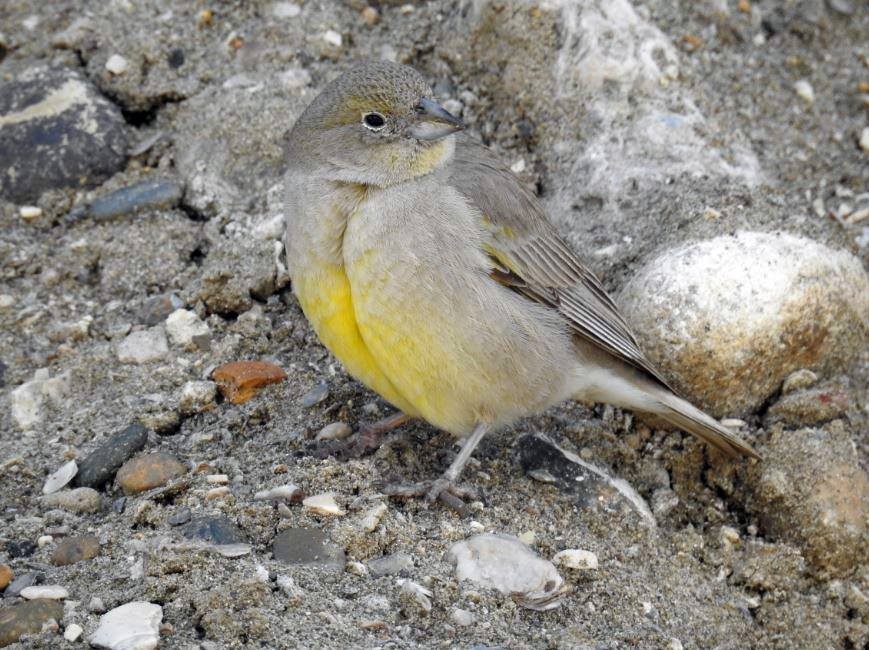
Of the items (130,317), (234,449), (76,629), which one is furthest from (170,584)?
(130,317)

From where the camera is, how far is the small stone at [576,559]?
17.1 ft

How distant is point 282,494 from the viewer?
525cm

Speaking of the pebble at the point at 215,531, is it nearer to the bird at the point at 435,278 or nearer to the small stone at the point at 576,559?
the bird at the point at 435,278

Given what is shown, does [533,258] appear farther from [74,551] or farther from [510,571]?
[74,551]

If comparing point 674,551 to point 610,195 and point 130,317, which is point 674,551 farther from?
point 130,317

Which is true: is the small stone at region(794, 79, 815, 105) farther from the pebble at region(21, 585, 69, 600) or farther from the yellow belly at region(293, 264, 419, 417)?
the pebble at region(21, 585, 69, 600)

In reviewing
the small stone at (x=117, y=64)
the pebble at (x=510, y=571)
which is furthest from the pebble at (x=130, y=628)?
the small stone at (x=117, y=64)

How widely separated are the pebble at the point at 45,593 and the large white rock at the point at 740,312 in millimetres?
3119

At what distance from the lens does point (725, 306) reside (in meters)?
6.07

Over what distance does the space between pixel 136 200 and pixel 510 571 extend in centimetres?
332

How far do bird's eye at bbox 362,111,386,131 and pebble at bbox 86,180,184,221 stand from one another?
1888 millimetres

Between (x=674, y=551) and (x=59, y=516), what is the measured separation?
2.82 meters

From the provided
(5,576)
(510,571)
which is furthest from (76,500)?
(510,571)

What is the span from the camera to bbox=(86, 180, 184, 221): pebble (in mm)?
6918
